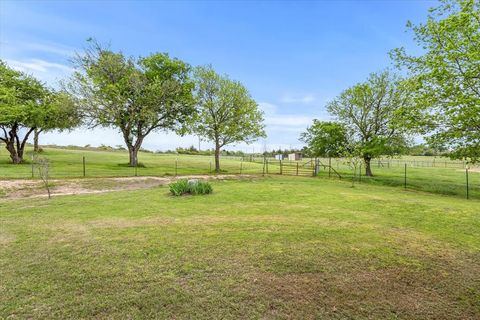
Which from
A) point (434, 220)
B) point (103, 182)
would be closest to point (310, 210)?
point (434, 220)

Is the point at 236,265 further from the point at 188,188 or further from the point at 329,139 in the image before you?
the point at 329,139

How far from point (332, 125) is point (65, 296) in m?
27.2

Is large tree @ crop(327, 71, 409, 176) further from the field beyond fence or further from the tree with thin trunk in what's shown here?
the tree with thin trunk

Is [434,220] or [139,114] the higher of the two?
[139,114]

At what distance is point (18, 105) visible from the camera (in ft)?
79.7

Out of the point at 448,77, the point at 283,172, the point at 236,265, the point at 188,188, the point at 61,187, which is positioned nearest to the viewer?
the point at 236,265

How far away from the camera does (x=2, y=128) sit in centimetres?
2548

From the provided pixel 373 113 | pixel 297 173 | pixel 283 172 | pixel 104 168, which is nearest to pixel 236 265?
pixel 297 173

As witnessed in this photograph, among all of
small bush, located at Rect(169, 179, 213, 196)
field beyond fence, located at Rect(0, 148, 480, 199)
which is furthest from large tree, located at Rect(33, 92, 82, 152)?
small bush, located at Rect(169, 179, 213, 196)

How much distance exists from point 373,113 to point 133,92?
24484mm

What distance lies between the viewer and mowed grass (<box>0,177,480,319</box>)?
323 centimetres

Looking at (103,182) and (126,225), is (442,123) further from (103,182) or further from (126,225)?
(103,182)

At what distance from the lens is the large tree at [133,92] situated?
25953 millimetres

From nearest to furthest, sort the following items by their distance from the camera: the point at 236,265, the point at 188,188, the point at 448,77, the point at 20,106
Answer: the point at 236,265, the point at 188,188, the point at 448,77, the point at 20,106
